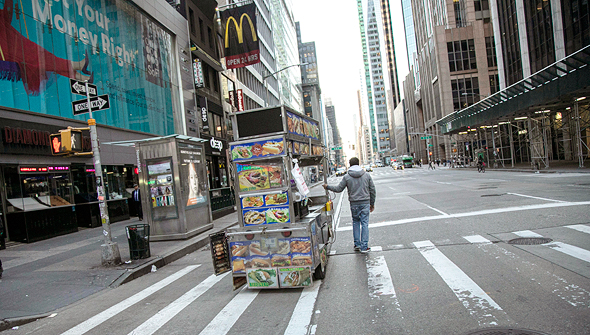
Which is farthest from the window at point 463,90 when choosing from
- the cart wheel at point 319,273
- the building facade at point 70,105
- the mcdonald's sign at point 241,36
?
the cart wheel at point 319,273

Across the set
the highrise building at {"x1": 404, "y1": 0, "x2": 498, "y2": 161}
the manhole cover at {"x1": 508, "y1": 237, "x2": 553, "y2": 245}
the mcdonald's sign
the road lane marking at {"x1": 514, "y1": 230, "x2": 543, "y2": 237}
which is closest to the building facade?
the mcdonald's sign

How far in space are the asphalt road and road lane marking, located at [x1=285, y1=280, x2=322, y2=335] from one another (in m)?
0.01

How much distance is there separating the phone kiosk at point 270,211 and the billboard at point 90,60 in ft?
39.1

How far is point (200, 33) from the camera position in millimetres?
33875

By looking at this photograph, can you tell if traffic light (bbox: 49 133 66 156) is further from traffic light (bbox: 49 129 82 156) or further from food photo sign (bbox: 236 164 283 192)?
food photo sign (bbox: 236 164 283 192)

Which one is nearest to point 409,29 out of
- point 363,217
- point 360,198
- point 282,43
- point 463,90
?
point 463,90

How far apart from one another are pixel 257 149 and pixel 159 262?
4.78m

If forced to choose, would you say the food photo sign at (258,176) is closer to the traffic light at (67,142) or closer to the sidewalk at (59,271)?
the sidewalk at (59,271)

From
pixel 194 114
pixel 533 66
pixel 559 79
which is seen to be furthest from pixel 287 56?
pixel 559 79

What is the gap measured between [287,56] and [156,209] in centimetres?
7660

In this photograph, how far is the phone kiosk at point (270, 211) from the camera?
606cm

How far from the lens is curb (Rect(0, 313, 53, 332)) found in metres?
5.59

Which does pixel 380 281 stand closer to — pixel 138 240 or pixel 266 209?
pixel 266 209

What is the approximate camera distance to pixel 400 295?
5219 mm
